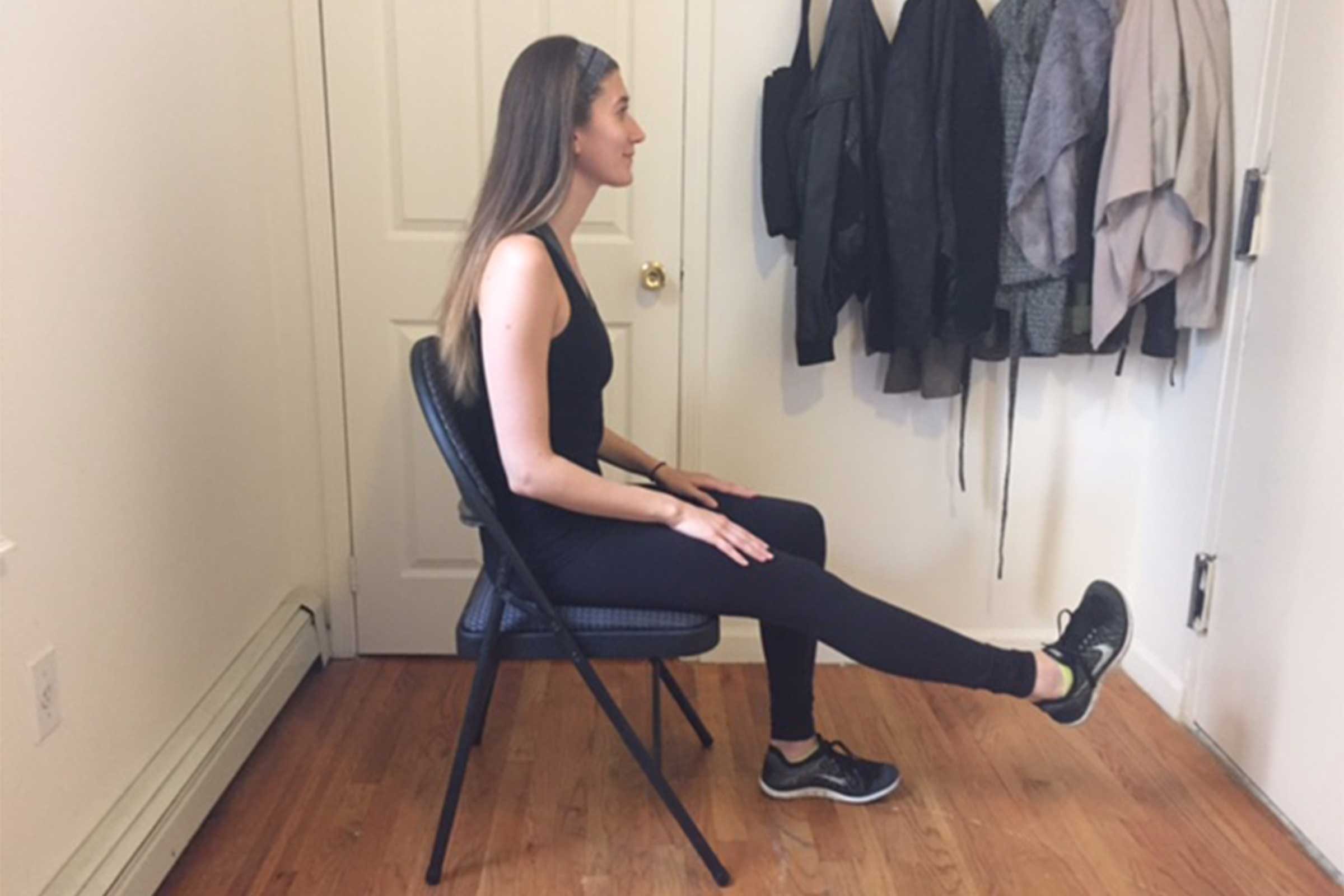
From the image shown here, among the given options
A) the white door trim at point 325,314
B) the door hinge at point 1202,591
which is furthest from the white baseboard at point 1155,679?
the white door trim at point 325,314

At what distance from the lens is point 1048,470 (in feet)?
8.14

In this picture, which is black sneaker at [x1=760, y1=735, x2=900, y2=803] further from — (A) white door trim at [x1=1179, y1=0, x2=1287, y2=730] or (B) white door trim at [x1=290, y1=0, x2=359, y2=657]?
(B) white door trim at [x1=290, y1=0, x2=359, y2=657]

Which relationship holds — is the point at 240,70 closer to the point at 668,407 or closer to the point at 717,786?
the point at 668,407

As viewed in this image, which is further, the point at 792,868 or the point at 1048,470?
the point at 1048,470

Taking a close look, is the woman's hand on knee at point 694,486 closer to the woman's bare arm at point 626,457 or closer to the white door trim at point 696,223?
Answer: the woman's bare arm at point 626,457

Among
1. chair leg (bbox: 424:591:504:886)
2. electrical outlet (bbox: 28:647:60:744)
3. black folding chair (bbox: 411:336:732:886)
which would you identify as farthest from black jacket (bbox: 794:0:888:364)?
electrical outlet (bbox: 28:647:60:744)

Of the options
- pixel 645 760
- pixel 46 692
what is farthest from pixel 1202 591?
pixel 46 692

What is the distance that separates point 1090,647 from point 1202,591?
452 mm

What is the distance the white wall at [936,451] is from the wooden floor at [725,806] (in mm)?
251

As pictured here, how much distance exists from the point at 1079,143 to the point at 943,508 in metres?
0.84

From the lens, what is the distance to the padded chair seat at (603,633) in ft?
5.50

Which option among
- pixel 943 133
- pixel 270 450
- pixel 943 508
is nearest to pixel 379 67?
pixel 270 450

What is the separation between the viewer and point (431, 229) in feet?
7.70

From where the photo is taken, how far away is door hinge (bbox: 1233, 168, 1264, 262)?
2.01m
